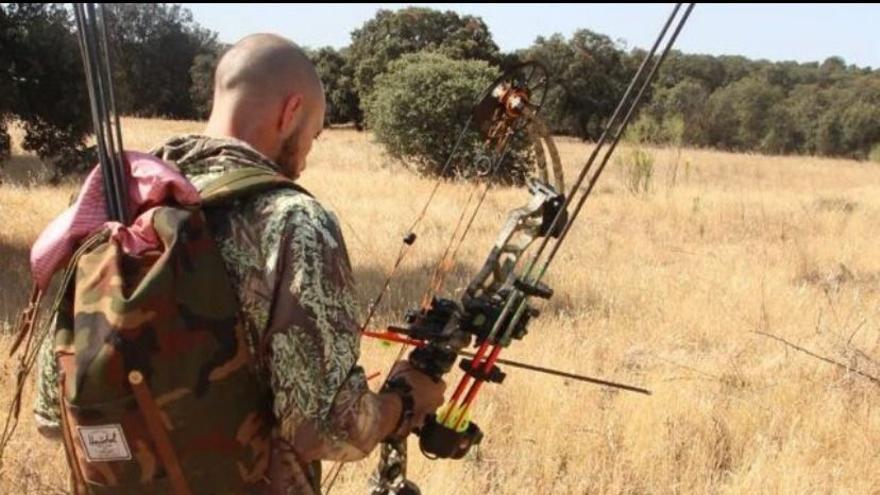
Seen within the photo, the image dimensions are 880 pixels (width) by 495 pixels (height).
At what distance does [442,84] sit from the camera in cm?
1648

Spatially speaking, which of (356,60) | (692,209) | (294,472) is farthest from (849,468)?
(356,60)

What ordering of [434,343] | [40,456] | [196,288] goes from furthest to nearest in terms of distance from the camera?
[40,456] < [434,343] < [196,288]

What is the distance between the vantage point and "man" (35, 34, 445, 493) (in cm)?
145

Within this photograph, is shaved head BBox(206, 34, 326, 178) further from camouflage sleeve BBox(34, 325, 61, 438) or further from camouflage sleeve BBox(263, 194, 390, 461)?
camouflage sleeve BBox(34, 325, 61, 438)

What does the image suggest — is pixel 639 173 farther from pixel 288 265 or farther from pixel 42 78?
pixel 288 265

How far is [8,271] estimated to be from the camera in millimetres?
6320

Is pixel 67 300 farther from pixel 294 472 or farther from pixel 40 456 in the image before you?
pixel 40 456

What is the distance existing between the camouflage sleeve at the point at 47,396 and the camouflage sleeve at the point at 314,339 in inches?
20.0

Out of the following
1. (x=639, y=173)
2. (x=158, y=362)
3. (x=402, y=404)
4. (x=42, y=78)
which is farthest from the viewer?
(x=639, y=173)

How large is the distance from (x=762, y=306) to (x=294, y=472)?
525cm

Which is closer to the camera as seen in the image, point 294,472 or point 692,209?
point 294,472

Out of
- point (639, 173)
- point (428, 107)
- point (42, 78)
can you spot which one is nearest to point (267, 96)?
point (42, 78)

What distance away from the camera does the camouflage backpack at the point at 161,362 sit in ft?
4.53

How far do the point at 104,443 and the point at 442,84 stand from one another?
15.4m
